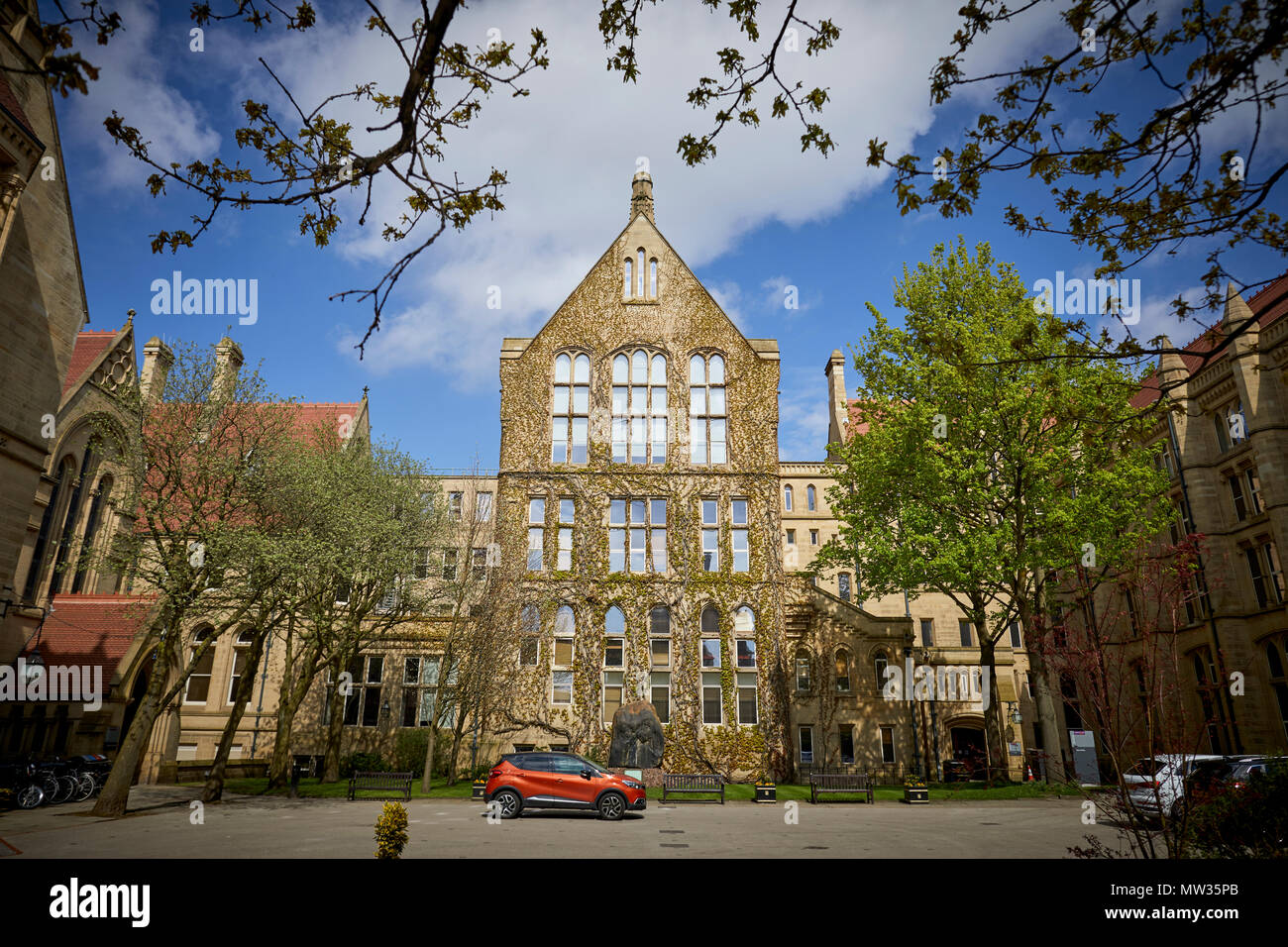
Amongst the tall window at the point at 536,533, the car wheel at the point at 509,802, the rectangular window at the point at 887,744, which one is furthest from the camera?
the tall window at the point at 536,533

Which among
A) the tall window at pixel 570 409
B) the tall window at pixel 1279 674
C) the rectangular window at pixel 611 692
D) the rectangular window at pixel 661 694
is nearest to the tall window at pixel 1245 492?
the tall window at pixel 1279 674

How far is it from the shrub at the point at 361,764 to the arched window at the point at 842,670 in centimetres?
2142

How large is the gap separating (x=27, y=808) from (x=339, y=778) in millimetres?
13193

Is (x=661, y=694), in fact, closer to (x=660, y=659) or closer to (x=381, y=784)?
(x=660, y=659)

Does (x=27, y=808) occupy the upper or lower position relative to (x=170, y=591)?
lower

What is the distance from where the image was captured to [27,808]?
20.4m

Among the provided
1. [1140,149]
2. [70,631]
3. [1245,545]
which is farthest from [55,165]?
[1245,545]

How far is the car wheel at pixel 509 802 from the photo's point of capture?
20.3m

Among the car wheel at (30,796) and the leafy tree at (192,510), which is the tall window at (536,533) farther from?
the car wheel at (30,796)

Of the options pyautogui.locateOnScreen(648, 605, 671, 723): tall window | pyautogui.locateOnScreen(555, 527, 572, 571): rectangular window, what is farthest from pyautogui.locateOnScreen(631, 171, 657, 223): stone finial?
pyautogui.locateOnScreen(648, 605, 671, 723): tall window

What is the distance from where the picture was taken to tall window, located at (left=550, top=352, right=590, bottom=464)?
37.0 m

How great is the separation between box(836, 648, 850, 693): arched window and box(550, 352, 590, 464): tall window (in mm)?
15737

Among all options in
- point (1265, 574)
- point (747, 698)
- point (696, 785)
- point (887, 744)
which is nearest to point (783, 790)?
point (747, 698)
